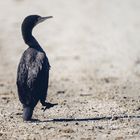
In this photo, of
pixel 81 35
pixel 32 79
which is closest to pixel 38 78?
pixel 32 79

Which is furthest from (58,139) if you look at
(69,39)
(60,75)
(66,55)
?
(69,39)

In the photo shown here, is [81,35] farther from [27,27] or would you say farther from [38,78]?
[38,78]

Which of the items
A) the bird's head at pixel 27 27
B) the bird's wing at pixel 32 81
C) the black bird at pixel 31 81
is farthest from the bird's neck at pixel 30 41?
the bird's wing at pixel 32 81

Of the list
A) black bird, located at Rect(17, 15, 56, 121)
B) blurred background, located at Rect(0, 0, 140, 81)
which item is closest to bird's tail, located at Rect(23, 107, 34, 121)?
black bird, located at Rect(17, 15, 56, 121)

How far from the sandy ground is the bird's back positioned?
0.39 meters

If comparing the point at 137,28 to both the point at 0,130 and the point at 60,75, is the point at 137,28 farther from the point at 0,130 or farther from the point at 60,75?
the point at 0,130

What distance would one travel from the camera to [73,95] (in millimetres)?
15469

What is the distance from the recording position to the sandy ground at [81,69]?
12.5 metres

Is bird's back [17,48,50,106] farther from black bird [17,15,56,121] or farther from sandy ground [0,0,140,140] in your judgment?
sandy ground [0,0,140,140]

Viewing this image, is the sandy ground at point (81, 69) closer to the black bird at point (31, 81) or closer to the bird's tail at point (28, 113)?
the bird's tail at point (28, 113)

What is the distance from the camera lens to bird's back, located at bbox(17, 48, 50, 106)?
12.8 meters

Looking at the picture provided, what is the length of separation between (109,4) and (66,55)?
493cm

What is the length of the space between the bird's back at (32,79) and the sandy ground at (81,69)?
390 millimetres

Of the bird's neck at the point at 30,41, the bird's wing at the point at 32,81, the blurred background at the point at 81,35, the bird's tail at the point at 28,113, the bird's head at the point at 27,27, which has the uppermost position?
the bird's head at the point at 27,27
